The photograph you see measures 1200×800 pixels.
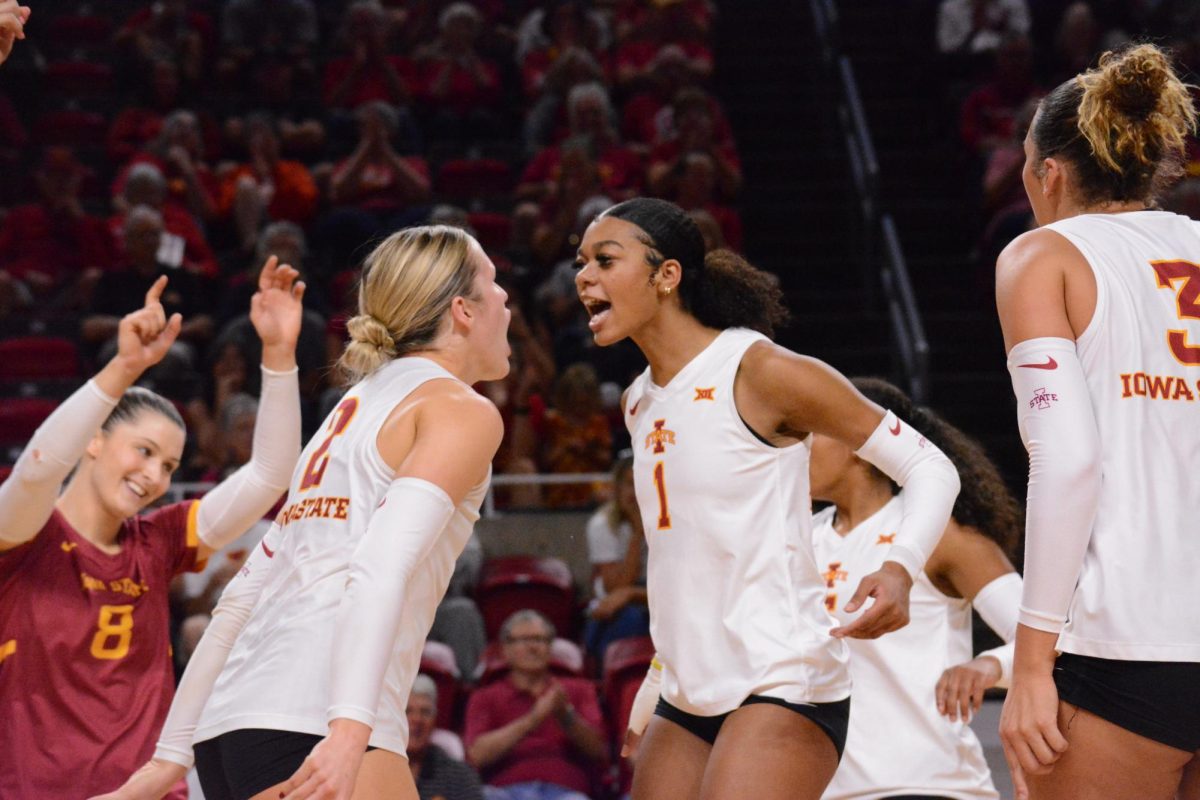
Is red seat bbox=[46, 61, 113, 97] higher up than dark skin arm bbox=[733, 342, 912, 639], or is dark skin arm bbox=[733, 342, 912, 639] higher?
red seat bbox=[46, 61, 113, 97]

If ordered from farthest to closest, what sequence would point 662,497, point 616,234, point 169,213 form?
1. point 169,213
2. point 616,234
3. point 662,497

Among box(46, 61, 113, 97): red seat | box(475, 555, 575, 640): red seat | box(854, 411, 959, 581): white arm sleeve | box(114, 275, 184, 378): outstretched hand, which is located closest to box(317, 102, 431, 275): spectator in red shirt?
box(46, 61, 113, 97): red seat

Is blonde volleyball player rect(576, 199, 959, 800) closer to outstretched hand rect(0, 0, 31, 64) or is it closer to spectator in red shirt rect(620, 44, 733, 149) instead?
outstretched hand rect(0, 0, 31, 64)

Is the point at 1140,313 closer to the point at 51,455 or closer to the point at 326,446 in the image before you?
the point at 326,446

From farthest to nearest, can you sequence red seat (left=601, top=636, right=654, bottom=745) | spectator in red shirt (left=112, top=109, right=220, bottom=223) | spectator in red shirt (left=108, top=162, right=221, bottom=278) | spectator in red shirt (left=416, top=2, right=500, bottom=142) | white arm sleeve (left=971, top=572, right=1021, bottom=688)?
1. spectator in red shirt (left=416, top=2, right=500, bottom=142)
2. spectator in red shirt (left=112, top=109, right=220, bottom=223)
3. spectator in red shirt (left=108, top=162, right=221, bottom=278)
4. red seat (left=601, top=636, right=654, bottom=745)
5. white arm sleeve (left=971, top=572, right=1021, bottom=688)

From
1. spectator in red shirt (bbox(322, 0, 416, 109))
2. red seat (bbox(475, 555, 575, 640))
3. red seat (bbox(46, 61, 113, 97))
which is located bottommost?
red seat (bbox(475, 555, 575, 640))

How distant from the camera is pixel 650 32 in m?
10.7

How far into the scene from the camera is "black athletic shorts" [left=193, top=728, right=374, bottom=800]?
7.95 ft

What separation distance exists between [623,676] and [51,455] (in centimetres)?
324

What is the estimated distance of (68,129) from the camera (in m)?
10.6

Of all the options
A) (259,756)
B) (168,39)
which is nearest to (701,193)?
(168,39)

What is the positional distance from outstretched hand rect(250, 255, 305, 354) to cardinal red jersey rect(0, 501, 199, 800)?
796 millimetres

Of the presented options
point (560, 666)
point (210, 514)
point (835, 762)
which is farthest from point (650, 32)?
point (835, 762)

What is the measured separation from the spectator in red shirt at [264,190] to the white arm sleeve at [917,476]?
6.81 m
